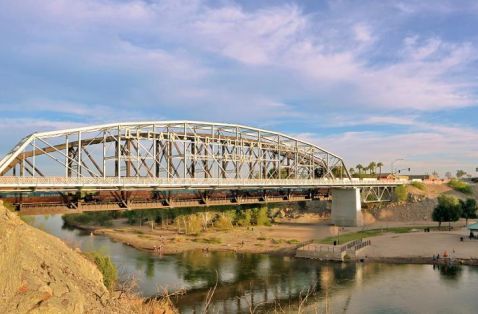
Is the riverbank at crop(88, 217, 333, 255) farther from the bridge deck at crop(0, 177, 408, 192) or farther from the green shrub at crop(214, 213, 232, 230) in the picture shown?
the bridge deck at crop(0, 177, 408, 192)

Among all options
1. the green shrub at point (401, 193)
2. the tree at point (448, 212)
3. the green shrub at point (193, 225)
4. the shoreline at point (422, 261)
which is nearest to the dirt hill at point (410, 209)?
the green shrub at point (401, 193)

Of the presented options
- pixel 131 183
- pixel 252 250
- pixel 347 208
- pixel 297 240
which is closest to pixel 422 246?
pixel 297 240

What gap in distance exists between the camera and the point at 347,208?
106 metres

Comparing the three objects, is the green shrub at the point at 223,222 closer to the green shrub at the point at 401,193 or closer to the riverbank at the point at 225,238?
the riverbank at the point at 225,238

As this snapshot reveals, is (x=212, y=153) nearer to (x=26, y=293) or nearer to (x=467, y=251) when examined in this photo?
(x=467, y=251)

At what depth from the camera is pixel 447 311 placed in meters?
38.6

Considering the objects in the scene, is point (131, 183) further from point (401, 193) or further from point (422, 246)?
point (401, 193)

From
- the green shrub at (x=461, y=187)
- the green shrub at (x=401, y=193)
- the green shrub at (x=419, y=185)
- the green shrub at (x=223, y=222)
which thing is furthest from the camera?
the green shrub at (x=461, y=187)

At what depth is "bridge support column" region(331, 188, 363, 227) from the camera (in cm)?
10375

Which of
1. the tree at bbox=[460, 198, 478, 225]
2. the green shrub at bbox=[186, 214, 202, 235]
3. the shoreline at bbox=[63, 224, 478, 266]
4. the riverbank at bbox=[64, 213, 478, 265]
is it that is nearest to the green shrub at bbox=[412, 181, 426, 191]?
the riverbank at bbox=[64, 213, 478, 265]

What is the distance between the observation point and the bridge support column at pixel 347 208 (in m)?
104

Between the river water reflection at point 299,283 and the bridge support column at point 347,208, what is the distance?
1614 inches

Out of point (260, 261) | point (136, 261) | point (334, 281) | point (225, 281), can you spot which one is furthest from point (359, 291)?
point (136, 261)

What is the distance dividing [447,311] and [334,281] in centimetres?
1455
